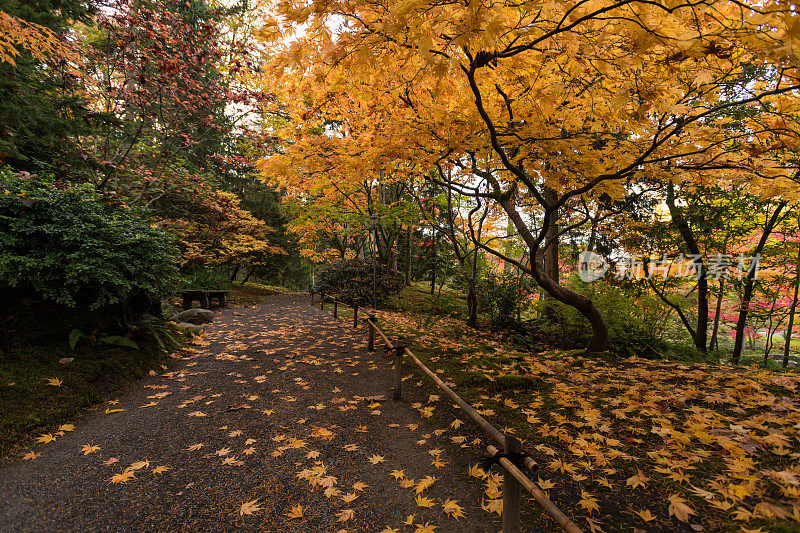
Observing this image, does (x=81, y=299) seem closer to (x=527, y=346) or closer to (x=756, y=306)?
(x=527, y=346)

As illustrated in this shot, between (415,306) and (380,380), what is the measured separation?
7.61 metres

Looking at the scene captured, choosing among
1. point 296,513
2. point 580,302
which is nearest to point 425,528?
point 296,513

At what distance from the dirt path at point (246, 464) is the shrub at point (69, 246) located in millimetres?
1633

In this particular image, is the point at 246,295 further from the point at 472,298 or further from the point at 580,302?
the point at 580,302

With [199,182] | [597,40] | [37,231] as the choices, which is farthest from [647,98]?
[199,182]

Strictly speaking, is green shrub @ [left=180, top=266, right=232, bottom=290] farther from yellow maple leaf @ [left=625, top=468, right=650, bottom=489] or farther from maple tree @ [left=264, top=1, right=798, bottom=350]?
yellow maple leaf @ [left=625, top=468, right=650, bottom=489]

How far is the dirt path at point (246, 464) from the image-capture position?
239cm

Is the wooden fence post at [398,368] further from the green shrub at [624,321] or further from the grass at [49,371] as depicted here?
the green shrub at [624,321]

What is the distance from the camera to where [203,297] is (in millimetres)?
11812

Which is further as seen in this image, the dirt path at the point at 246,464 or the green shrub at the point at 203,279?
the green shrub at the point at 203,279

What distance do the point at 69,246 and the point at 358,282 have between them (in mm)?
8878

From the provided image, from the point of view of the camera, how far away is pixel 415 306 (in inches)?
504

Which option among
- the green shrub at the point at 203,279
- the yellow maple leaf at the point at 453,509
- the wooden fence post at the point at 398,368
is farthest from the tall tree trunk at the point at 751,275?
the green shrub at the point at 203,279

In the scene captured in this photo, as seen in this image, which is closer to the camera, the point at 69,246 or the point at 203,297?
the point at 69,246
